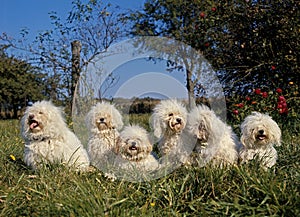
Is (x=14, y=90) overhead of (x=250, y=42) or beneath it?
beneath

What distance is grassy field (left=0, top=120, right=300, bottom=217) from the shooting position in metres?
2.88

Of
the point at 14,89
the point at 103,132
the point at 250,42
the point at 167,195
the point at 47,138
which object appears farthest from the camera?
the point at 14,89

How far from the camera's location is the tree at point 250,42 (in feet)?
25.9

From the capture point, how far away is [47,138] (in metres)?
4.60

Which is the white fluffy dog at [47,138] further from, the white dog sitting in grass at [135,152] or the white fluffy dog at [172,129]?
the white fluffy dog at [172,129]

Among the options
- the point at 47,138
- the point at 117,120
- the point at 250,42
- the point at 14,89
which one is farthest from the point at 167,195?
the point at 14,89

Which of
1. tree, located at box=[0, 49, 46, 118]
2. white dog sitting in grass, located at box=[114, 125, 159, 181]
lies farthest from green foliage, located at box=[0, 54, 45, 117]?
white dog sitting in grass, located at box=[114, 125, 159, 181]

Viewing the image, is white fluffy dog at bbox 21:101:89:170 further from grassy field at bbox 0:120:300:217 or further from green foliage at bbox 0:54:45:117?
green foliage at bbox 0:54:45:117

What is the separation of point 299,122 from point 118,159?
4023 mm

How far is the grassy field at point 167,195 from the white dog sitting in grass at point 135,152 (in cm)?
40

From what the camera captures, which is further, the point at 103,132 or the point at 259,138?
the point at 103,132

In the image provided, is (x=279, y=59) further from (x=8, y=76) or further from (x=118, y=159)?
(x=8, y=76)

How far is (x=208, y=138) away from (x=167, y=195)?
1241 mm

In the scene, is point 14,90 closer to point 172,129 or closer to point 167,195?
point 172,129
